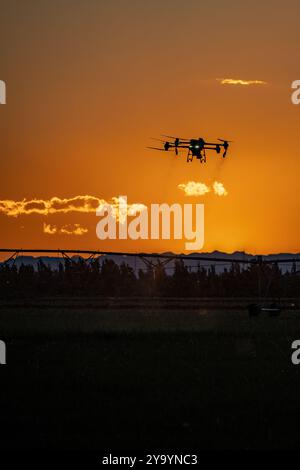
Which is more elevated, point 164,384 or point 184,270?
point 184,270

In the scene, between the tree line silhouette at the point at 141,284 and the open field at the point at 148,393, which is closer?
the open field at the point at 148,393

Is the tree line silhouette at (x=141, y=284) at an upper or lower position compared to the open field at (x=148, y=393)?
upper

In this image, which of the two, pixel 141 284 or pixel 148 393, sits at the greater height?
pixel 141 284

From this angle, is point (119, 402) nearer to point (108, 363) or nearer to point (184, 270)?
point (108, 363)

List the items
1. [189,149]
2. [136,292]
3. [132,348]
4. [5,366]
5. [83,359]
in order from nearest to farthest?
[5,366] → [83,359] → [132,348] → [189,149] → [136,292]

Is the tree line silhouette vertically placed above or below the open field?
above

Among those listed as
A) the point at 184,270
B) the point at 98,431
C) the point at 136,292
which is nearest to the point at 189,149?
the point at 98,431

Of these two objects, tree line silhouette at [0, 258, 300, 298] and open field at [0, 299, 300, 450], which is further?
tree line silhouette at [0, 258, 300, 298]

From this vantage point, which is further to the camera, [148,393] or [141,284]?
[141,284]
